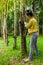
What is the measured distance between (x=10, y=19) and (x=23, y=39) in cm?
3811

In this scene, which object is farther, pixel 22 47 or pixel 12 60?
pixel 22 47

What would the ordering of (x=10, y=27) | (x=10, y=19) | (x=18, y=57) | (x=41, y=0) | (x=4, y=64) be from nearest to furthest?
(x=4, y=64) < (x=18, y=57) < (x=41, y=0) < (x=10, y=19) < (x=10, y=27)

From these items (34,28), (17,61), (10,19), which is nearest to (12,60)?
(17,61)

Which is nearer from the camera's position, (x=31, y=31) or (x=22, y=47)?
(x=31, y=31)

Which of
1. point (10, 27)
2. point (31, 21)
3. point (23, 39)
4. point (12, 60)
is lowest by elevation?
point (10, 27)

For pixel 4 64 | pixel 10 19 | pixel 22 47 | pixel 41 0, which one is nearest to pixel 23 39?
pixel 22 47

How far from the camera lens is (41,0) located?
20797 millimetres

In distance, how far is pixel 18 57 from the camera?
10922mm

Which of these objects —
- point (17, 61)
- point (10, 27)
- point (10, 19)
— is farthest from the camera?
point (10, 27)

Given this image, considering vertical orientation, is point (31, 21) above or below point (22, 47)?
above

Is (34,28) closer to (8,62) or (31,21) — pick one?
(31,21)

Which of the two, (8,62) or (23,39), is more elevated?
(23,39)

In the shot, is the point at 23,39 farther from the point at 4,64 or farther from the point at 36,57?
the point at 4,64

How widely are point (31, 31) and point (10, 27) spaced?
4306cm
